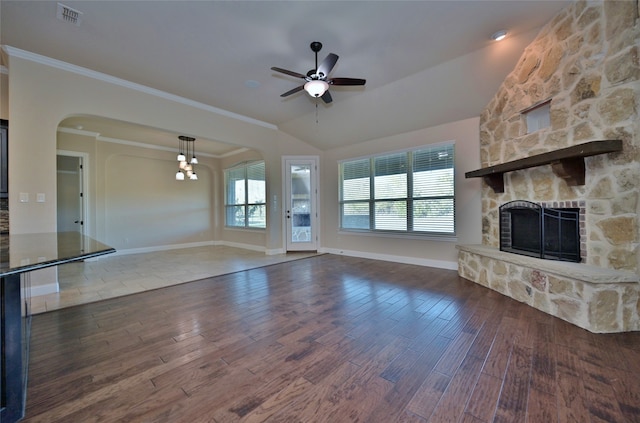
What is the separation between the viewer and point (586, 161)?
2732mm

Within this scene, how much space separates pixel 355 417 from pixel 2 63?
18.6ft

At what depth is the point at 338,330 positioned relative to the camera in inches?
93.4

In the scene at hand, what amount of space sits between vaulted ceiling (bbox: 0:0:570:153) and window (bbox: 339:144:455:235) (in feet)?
2.59

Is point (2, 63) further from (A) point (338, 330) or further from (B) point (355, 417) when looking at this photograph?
(B) point (355, 417)

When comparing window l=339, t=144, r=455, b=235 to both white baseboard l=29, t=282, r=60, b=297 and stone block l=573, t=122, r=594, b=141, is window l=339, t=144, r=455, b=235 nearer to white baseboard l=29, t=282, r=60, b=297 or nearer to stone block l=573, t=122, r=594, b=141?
stone block l=573, t=122, r=594, b=141

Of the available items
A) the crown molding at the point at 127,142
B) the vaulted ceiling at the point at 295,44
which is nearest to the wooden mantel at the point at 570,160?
the vaulted ceiling at the point at 295,44

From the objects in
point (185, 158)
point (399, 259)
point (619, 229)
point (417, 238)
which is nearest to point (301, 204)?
point (399, 259)

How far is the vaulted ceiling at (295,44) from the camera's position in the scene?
8.74 feet

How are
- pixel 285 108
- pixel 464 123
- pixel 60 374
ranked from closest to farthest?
1. pixel 60 374
2. pixel 464 123
3. pixel 285 108

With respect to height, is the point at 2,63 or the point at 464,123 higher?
the point at 2,63

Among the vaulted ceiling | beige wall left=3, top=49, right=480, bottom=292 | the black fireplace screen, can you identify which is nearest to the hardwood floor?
the black fireplace screen

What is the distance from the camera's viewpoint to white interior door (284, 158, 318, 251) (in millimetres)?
6551

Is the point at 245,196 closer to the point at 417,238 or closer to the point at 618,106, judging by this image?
the point at 417,238

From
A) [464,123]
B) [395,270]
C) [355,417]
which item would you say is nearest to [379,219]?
[395,270]
